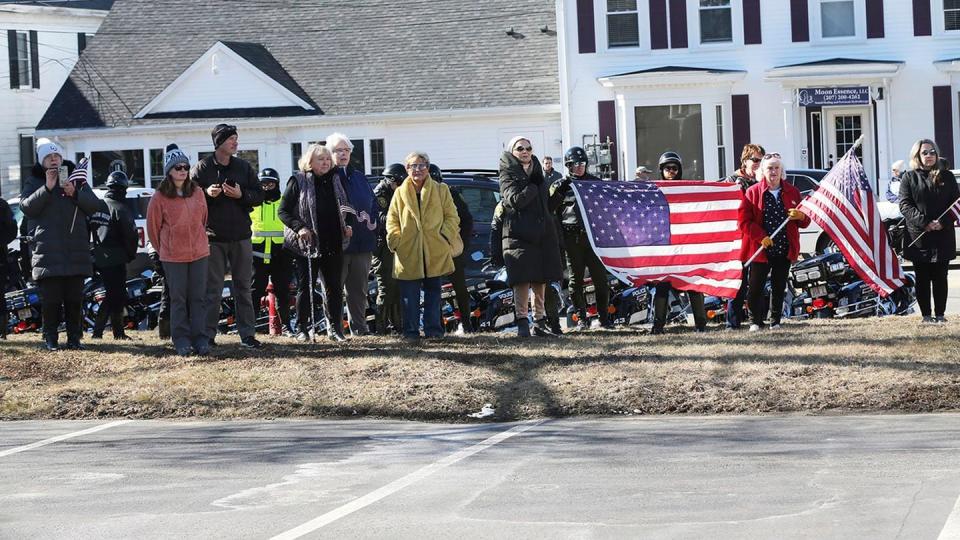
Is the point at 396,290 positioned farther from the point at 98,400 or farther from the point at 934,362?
the point at 934,362

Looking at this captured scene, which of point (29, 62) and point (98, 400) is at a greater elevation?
point (29, 62)

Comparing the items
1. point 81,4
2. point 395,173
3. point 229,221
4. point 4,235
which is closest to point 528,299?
point 395,173

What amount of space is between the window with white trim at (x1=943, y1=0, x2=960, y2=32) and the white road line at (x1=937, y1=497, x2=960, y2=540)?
1129 inches

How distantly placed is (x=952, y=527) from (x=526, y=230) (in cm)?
770

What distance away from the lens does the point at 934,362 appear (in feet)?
39.5

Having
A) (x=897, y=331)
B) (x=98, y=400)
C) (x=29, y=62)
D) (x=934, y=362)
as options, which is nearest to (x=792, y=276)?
(x=897, y=331)

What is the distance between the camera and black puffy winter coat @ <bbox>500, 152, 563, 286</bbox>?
48.0 feet

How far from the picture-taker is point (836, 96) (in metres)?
34.2

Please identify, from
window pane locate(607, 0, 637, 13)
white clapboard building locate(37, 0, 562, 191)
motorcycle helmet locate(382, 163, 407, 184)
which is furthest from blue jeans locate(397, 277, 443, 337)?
white clapboard building locate(37, 0, 562, 191)

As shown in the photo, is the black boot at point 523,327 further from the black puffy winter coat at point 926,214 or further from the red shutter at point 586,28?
the red shutter at point 586,28

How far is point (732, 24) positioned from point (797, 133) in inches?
113

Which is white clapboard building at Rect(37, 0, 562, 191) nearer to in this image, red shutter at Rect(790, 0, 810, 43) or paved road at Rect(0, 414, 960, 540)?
red shutter at Rect(790, 0, 810, 43)

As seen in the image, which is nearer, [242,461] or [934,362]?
[242,461]

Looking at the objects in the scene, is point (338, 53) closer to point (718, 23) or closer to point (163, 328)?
point (718, 23)
